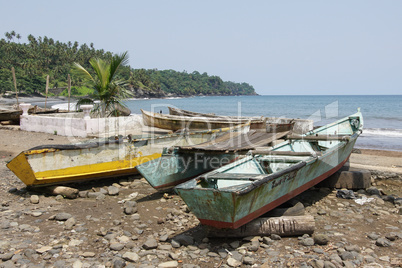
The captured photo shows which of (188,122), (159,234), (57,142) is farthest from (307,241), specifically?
(188,122)

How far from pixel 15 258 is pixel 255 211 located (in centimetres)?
351

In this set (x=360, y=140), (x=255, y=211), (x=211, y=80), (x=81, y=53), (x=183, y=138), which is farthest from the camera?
(x=211, y=80)

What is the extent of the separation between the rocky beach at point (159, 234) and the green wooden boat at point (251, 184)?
513 mm

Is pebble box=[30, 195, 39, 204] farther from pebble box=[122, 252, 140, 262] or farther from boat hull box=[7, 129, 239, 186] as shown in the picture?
pebble box=[122, 252, 140, 262]

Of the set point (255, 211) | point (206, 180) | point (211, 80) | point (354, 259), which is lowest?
point (354, 259)

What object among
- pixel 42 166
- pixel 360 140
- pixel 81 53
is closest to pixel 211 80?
pixel 81 53

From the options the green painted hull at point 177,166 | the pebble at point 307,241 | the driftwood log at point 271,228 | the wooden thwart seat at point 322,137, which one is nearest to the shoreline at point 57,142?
the wooden thwart seat at point 322,137

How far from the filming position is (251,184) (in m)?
5.07

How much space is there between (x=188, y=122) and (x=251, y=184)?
10.7m

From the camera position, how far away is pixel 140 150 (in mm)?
8742

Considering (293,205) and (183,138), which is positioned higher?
(183,138)

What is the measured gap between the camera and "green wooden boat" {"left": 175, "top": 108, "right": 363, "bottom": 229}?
5.00 meters

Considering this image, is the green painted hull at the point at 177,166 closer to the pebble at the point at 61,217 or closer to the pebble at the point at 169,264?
the pebble at the point at 61,217

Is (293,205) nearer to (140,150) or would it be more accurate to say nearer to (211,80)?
(140,150)
